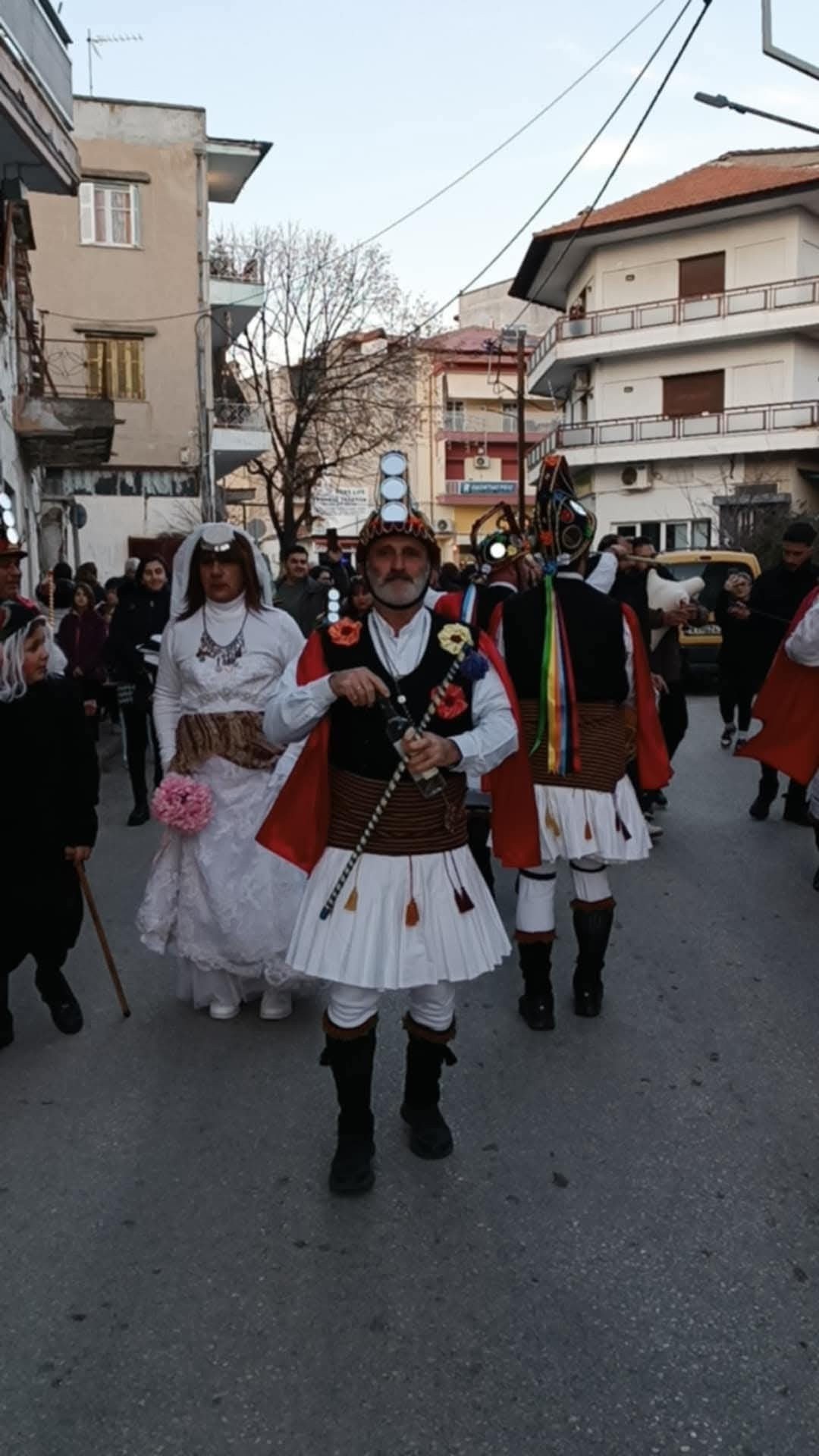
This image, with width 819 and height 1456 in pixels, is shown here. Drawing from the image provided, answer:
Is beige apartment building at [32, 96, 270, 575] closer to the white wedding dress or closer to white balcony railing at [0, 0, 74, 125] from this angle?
white balcony railing at [0, 0, 74, 125]

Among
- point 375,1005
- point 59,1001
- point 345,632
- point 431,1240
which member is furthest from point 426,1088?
point 59,1001

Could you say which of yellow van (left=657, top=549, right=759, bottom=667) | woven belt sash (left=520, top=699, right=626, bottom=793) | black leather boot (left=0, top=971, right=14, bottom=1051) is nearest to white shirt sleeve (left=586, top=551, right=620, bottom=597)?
woven belt sash (left=520, top=699, right=626, bottom=793)

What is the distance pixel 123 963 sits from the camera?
593cm

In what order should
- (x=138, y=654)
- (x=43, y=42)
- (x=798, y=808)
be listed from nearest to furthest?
(x=798, y=808) → (x=138, y=654) → (x=43, y=42)

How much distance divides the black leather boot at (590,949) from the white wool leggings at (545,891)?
40 millimetres

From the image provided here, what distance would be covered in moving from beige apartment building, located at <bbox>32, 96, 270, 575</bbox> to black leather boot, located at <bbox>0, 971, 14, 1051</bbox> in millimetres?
25227

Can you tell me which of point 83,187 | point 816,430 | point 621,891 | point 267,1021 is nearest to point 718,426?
point 816,430

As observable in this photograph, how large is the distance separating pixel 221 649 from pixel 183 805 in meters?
0.64

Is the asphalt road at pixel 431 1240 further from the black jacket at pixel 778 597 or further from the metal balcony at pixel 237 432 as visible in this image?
A: the metal balcony at pixel 237 432

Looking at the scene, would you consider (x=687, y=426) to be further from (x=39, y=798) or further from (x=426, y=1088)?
(x=426, y=1088)

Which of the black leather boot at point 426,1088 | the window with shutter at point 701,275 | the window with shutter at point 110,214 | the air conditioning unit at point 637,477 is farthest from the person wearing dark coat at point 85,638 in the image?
the window with shutter at point 701,275

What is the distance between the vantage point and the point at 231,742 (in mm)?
5000

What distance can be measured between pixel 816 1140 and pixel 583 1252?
3.38 ft

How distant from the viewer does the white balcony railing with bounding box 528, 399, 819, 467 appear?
35.5m
